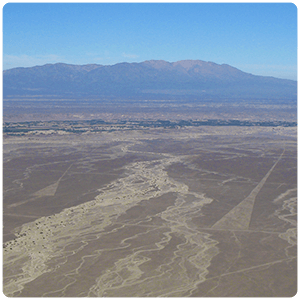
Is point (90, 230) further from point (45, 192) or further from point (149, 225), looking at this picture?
point (45, 192)

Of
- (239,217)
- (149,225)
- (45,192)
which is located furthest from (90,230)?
(45,192)

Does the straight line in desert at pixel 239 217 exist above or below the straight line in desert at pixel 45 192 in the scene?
below

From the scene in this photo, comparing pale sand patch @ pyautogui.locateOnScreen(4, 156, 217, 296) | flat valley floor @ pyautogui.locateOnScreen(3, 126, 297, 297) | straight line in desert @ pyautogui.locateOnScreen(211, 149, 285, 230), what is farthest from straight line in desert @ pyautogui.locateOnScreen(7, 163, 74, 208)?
straight line in desert @ pyautogui.locateOnScreen(211, 149, 285, 230)

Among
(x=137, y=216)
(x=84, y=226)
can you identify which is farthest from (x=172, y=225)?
(x=84, y=226)

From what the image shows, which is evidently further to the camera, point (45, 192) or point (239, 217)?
point (45, 192)

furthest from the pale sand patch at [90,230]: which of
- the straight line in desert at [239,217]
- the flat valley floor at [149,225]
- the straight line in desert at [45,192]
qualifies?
the straight line in desert at [45,192]

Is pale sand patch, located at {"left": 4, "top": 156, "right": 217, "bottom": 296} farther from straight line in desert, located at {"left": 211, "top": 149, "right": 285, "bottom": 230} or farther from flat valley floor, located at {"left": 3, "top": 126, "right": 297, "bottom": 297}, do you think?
straight line in desert, located at {"left": 211, "top": 149, "right": 285, "bottom": 230}

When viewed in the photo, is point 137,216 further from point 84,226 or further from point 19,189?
point 19,189

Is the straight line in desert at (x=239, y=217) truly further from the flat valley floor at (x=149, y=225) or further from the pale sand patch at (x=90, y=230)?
A: the pale sand patch at (x=90, y=230)
